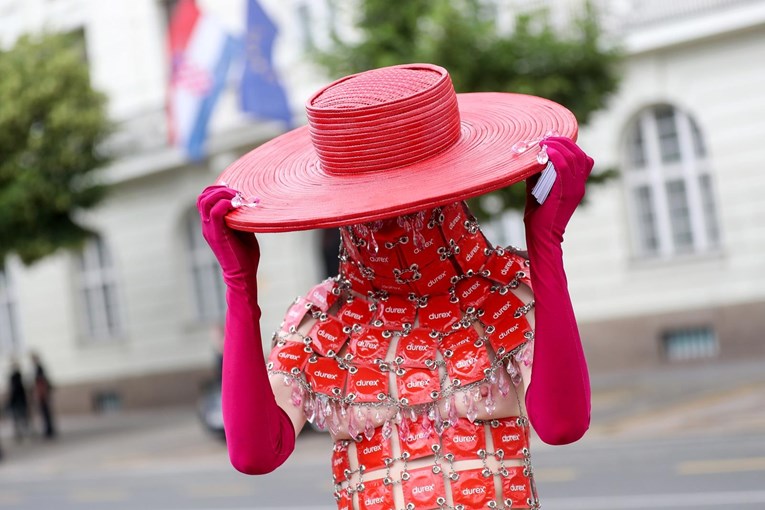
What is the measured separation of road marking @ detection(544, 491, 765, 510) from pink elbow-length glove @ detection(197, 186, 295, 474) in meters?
6.99

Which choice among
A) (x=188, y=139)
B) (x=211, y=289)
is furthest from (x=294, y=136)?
(x=211, y=289)

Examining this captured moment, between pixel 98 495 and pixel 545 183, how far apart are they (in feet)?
41.9

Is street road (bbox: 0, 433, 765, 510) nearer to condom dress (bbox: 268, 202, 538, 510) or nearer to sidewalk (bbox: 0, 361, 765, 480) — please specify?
sidewalk (bbox: 0, 361, 765, 480)

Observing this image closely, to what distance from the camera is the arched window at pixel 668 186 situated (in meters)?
20.5

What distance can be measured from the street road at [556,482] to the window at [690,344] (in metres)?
6.46

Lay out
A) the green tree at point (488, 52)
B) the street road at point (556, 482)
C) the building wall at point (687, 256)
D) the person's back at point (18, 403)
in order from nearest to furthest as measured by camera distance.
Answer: the street road at point (556, 482) → the green tree at point (488, 52) → the building wall at point (687, 256) → the person's back at point (18, 403)

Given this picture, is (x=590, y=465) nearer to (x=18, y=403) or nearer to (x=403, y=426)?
(x=403, y=426)

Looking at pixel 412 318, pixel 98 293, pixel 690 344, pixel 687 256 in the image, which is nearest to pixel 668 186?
pixel 687 256

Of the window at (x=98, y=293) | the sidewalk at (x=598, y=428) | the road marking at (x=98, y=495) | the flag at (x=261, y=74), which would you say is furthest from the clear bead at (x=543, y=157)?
the window at (x=98, y=293)

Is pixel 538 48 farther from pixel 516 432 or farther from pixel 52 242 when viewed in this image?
pixel 516 432

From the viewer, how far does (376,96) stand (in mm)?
2674

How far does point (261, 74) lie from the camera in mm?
20875

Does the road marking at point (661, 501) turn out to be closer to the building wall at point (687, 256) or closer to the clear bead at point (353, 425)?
the clear bead at point (353, 425)

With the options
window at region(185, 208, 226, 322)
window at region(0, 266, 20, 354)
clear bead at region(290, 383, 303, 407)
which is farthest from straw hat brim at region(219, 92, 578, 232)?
window at region(0, 266, 20, 354)
